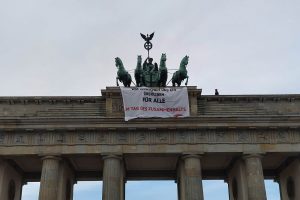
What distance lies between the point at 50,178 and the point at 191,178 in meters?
8.80

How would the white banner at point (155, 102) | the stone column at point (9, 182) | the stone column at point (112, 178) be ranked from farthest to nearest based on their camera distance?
the stone column at point (9, 182) → the white banner at point (155, 102) → the stone column at point (112, 178)

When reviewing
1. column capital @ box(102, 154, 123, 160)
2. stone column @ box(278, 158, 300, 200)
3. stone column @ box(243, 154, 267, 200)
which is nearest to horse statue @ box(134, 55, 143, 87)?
column capital @ box(102, 154, 123, 160)

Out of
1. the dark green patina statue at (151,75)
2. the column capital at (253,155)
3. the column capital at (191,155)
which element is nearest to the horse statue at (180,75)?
the dark green patina statue at (151,75)

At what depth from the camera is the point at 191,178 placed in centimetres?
2866

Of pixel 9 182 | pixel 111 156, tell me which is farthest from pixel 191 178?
pixel 9 182

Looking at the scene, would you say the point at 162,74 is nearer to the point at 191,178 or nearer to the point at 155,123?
the point at 155,123

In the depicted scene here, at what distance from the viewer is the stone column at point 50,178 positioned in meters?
28.1

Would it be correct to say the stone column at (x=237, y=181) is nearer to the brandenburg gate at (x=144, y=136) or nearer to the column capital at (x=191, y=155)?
the brandenburg gate at (x=144, y=136)

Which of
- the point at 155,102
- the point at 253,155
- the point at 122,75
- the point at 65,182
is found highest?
the point at 122,75

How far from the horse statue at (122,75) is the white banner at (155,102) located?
1.42 metres

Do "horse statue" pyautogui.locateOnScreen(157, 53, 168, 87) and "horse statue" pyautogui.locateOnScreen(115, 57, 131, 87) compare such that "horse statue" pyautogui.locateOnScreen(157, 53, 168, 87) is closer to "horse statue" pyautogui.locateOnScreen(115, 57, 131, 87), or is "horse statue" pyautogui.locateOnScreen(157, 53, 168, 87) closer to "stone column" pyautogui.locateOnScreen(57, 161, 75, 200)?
"horse statue" pyautogui.locateOnScreen(115, 57, 131, 87)

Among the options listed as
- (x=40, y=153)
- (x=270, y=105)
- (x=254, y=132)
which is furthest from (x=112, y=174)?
(x=270, y=105)

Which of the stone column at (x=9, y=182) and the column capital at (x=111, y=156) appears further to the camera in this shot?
the stone column at (x=9, y=182)

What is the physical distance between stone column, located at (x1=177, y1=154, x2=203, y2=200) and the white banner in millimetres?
2929
